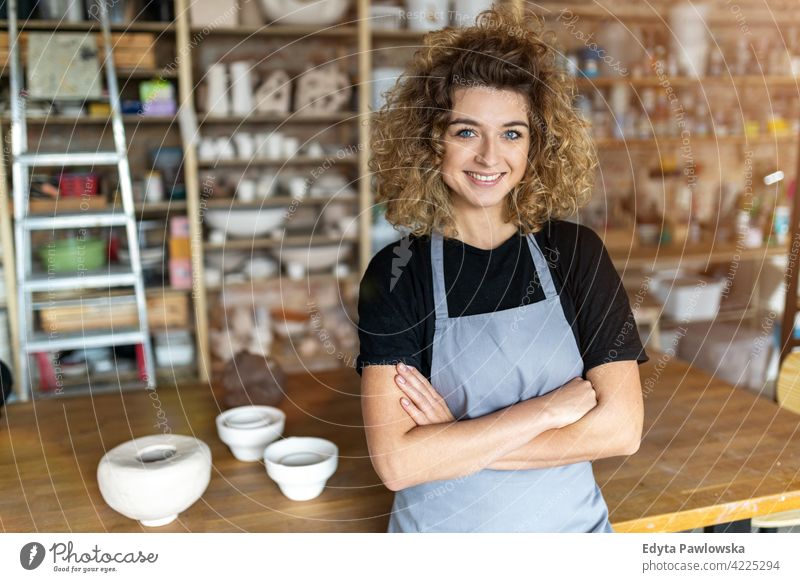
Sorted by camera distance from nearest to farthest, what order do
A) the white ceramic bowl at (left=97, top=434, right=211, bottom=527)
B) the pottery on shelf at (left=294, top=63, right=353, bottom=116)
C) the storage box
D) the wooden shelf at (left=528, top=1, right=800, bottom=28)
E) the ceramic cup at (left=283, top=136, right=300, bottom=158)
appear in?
the white ceramic bowl at (left=97, top=434, right=211, bottom=527) → the storage box → the pottery on shelf at (left=294, top=63, right=353, bottom=116) → the ceramic cup at (left=283, top=136, right=300, bottom=158) → the wooden shelf at (left=528, top=1, right=800, bottom=28)

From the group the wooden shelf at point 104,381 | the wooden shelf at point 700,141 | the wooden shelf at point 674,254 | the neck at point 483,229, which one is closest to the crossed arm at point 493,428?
the neck at point 483,229

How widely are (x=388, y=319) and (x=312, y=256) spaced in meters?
1.91

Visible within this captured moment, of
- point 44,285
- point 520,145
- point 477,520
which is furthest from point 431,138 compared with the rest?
point 44,285

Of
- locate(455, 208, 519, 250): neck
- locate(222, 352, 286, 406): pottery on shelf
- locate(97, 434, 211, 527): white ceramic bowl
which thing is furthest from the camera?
locate(222, 352, 286, 406): pottery on shelf

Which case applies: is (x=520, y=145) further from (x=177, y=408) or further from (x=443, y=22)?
(x=443, y=22)

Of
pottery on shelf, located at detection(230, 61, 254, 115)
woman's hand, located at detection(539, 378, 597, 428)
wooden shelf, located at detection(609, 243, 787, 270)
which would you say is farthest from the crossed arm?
wooden shelf, located at detection(609, 243, 787, 270)

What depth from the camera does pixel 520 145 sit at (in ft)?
3.26

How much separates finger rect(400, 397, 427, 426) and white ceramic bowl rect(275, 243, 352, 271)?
1913mm

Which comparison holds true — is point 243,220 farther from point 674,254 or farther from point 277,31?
point 674,254

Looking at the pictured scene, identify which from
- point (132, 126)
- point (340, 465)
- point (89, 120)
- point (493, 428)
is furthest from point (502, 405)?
point (132, 126)

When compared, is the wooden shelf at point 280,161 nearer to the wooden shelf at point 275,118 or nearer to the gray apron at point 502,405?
the wooden shelf at point 275,118

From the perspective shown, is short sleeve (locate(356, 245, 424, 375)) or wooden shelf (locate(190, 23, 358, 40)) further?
wooden shelf (locate(190, 23, 358, 40))

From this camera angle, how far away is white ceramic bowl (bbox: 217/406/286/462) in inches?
43.1

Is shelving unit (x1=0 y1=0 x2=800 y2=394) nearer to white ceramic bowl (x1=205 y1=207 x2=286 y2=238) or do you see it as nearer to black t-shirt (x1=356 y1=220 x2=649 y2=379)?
white ceramic bowl (x1=205 y1=207 x2=286 y2=238)
